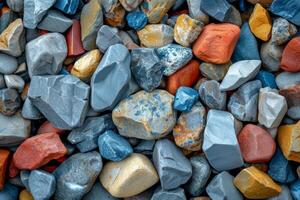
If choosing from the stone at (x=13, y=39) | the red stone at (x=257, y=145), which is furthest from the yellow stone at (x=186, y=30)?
the stone at (x=13, y=39)

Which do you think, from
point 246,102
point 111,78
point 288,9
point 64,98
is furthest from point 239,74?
point 64,98

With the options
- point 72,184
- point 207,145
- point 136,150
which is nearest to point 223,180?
point 207,145

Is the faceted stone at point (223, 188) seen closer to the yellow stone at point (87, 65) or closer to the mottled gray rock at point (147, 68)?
the mottled gray rock at point (147, 68)

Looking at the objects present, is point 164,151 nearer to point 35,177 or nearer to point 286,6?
point 35,177

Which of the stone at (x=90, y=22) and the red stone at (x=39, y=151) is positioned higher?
the stone at (x=90, y=22)

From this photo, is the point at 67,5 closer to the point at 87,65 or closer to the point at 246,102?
the point at 87,65

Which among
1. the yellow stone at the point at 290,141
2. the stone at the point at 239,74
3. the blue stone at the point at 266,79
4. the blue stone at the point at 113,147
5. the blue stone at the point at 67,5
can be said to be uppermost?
the blue stone at the point at 67,5
